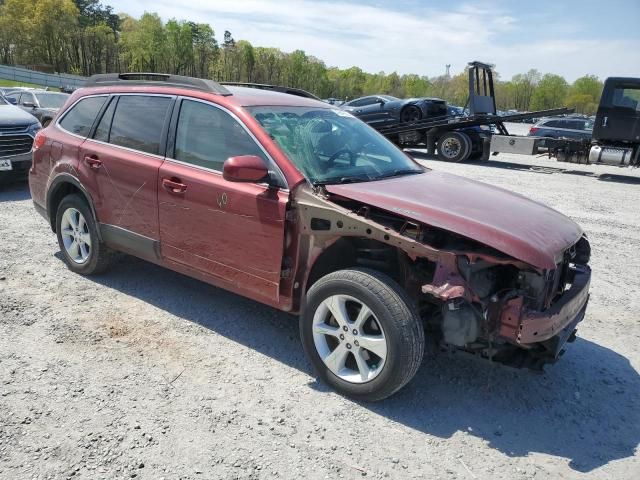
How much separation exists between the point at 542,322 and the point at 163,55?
89.1 meters

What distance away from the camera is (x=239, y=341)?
3.90 meters

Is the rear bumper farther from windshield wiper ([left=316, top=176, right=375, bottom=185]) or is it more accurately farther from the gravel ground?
windshield wiper ([left=316, top=176, right=375, bottom=185])

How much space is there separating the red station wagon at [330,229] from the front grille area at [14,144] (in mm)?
4522

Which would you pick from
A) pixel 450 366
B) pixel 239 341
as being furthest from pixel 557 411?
pixel 239 341

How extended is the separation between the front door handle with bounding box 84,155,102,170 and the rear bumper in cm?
351

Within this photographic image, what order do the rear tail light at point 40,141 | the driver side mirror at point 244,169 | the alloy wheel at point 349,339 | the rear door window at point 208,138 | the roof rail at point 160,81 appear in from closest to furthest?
the alloy wheel at point 349,339 < the driver side mirror at point 244,169 < the rear door window at point 208,138 < the roof rail at point 160,81 < the rear tail light at point 40,141

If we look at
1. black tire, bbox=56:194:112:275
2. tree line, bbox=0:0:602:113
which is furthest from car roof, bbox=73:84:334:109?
tree line, bbox=0:0:602:113

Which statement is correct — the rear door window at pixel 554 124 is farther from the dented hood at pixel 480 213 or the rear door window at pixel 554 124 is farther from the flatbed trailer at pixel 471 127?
the dented hood at pixel 480 213

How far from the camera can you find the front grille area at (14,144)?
826 cm

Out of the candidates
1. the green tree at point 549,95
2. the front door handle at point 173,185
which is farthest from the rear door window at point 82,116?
the green tree at point 549,95

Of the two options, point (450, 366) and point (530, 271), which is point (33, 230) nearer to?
point (450, 366)

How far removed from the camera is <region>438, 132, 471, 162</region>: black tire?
16.3 m

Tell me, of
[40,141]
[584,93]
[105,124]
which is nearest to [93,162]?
[105,124]

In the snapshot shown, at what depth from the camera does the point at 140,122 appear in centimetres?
436
